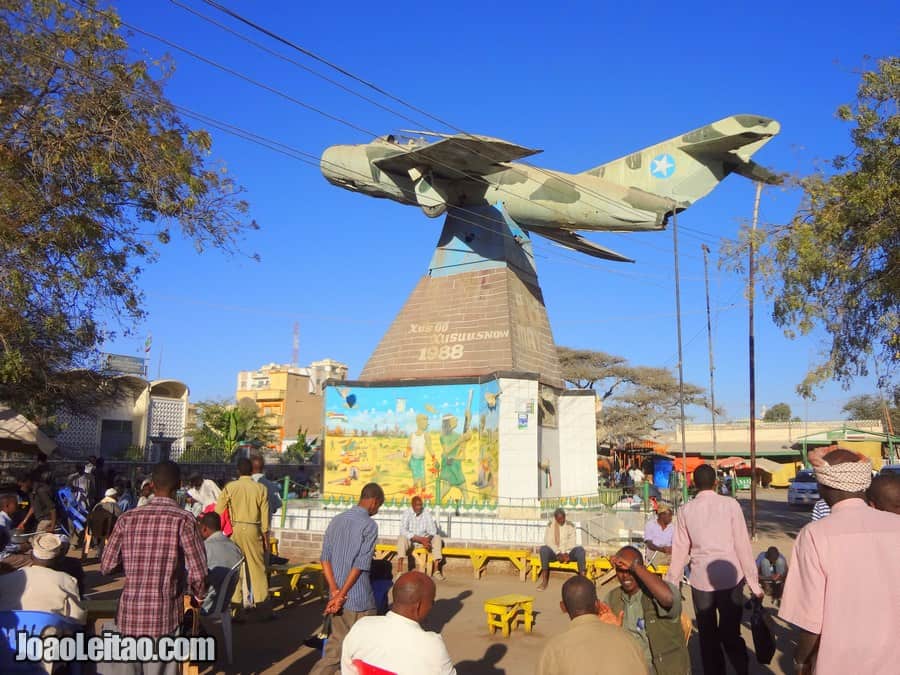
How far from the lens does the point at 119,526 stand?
4770mm

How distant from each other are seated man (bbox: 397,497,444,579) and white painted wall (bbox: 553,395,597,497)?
7.02 m

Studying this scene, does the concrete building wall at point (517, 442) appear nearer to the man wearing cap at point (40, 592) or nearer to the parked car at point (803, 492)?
the man wearing cap at point (40, 592)

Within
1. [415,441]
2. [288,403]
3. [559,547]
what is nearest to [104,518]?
[415,441]

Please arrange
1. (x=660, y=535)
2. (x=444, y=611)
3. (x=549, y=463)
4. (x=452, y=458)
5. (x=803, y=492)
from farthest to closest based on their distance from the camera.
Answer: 1. (x=803, y=492)
2. (x=549, y=463)
3. (x=452, y=458)
4. (x=660, y=535)
5. (x=444, y=611)

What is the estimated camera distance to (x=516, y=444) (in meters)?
16.6

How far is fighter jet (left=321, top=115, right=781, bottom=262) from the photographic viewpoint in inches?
722

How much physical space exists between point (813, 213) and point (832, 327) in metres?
2.74

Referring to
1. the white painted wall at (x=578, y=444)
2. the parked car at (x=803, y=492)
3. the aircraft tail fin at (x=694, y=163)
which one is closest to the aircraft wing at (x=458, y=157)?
→ the aircraft tail fin at (x=694, y=163)

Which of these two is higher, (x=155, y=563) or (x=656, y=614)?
(x=155, y=563)

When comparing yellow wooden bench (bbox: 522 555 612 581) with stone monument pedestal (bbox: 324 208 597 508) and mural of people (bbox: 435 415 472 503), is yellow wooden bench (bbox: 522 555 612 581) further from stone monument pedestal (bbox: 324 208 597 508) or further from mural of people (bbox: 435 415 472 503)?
mural of people (bbox: 435 415 472 503)

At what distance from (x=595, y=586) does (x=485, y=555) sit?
25.6ft

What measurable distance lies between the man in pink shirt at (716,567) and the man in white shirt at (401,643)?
2541mm

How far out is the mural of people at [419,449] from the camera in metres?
17.0

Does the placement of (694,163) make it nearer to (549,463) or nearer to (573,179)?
(573,179)
